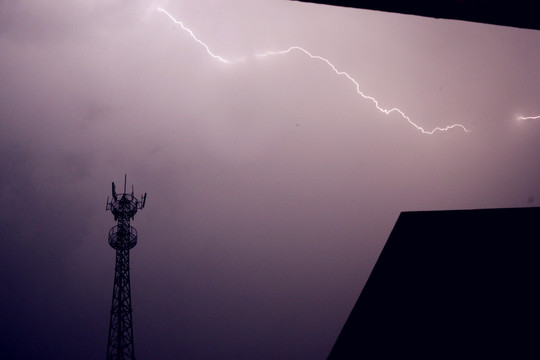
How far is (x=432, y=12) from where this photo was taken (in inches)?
40.9

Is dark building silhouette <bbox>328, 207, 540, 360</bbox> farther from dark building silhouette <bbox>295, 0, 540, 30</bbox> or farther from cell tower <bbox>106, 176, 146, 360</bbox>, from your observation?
cell tower <bbox>106, 176, 146, 360</bbox>

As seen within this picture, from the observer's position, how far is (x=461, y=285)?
1.65 meters

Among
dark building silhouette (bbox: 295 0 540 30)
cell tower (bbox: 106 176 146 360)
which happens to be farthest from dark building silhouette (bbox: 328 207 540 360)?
cell tower (bbox: 106 176 146 360)

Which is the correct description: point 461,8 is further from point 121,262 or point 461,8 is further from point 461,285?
point 121,262

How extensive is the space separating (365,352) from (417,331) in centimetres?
39

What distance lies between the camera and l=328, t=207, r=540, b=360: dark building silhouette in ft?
5.05

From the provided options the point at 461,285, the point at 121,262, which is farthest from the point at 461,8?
the point at 121,262

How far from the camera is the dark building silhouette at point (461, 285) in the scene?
154cm

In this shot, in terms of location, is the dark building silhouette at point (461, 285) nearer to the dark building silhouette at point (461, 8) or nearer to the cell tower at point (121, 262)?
the dark building silhouette at point (461, 8)

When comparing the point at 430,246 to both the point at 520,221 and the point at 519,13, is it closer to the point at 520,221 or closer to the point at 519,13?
the point at 520,221

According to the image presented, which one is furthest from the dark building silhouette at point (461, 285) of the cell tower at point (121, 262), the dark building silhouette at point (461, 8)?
the cell tower at point (121, 262)

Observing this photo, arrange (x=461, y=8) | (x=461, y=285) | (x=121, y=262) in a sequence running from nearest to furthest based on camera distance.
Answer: (x=461, y=8) < (x=461, y=285) < (x=121, y=262)

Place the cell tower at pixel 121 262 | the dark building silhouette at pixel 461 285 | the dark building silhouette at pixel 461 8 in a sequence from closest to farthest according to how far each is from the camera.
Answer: the dark building silhouette at pixel 461 8
the dark building silhouette at pixel 461 285
the cell tower at pixel 121 262

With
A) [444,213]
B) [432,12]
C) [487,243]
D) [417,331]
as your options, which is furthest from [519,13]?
[417,331]
